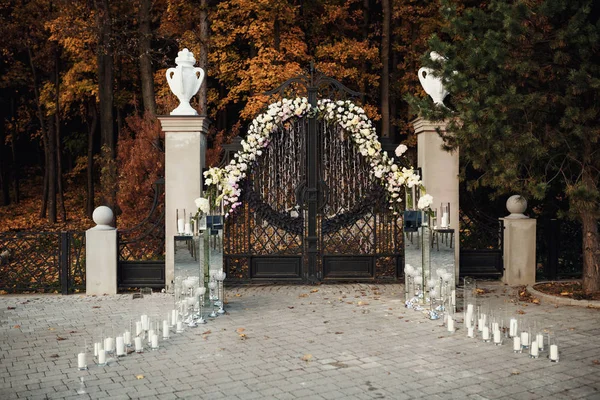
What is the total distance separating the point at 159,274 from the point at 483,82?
555 cm

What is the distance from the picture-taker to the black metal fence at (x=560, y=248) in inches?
421

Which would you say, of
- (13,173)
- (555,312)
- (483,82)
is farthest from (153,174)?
(13,173)

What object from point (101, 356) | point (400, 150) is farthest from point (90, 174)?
point (101, 356)

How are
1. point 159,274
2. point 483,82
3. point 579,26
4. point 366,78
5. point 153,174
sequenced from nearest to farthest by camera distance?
point 579,26
point 483,82
point 159,274
point 153,174
point 366,78

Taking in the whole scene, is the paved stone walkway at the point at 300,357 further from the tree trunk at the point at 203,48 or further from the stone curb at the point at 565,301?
the tree trunk at the point at 203,48

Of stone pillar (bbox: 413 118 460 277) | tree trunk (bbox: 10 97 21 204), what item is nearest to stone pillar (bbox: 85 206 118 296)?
stone pillar (bbox: 413 118 460 277)

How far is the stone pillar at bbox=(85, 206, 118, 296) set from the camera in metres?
9.96

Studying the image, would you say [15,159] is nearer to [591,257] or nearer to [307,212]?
[307,212]

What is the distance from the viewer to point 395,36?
2116 centimetres

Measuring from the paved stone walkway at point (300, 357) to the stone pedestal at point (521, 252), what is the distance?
1.46 m

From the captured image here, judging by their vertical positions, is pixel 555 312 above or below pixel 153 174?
below

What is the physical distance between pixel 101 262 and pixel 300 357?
4735 millimetres

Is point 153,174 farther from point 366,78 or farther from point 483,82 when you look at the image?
point 366,78

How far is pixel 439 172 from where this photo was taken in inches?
410
